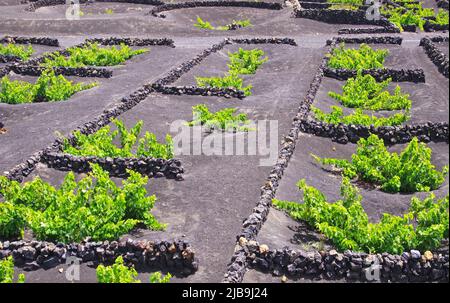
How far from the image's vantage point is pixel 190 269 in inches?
445

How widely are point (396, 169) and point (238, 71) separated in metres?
15.9

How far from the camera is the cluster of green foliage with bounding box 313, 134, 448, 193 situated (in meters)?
15.7

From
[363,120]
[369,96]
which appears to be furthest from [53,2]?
[363,120]

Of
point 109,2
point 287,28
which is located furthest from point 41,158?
point 109,2

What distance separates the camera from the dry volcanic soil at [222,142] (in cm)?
1138

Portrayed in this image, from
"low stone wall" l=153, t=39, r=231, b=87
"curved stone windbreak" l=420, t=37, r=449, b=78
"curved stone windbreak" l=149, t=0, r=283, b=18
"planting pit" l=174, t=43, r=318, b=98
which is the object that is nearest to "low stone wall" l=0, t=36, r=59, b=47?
"low stone wall" l=153, t=39, r=231, b=87

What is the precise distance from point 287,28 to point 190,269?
3744cm

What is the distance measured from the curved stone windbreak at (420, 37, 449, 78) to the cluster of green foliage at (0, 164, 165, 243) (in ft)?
66.8

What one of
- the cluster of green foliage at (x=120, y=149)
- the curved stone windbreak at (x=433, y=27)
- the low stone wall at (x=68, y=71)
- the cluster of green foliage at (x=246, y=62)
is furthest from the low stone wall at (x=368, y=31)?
the cluster of green foliage at (x=120, y=149)

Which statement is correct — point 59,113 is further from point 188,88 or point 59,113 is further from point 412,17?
point 412,17

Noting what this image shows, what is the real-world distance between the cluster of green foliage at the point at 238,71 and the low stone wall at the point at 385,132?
6120mm

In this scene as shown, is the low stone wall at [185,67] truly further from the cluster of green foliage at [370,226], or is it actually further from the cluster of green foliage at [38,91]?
the cluster of green foliage at [370,226]

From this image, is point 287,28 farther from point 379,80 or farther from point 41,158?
point 41,158
